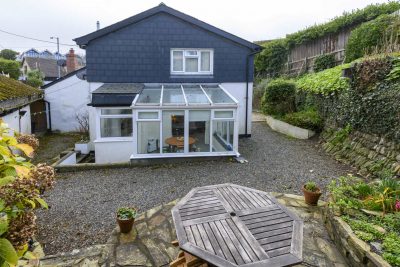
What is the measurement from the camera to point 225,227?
3.39 meters

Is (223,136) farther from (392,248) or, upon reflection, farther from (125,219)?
(392,248)

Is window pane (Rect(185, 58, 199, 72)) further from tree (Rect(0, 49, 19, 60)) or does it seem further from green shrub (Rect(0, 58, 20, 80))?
tree (Rect(0, 49, 19, 60))

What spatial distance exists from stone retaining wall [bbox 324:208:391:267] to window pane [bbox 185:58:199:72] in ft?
30.0

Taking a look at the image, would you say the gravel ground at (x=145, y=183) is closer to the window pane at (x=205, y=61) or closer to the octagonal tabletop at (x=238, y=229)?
the octagonal tabletop at (x=238, y=229)

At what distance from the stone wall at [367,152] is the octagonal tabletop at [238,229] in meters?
4.56

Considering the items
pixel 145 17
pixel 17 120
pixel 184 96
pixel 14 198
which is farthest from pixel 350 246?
pixel 17 120

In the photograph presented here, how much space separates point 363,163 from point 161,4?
9870mm

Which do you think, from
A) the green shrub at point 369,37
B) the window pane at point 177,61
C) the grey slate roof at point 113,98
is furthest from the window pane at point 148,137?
the green shrub at point 369,37

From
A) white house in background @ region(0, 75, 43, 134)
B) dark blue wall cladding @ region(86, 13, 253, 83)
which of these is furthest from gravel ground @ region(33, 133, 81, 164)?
dark blue wall cladding @ region(86, 13, 253, 83)

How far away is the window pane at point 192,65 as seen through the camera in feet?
39.9

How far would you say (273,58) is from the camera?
20359 mm

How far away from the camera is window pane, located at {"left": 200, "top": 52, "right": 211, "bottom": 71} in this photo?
12.2 metres

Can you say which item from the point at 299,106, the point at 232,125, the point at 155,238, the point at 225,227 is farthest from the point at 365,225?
the point at 299,106

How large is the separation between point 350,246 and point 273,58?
61.1 feet
